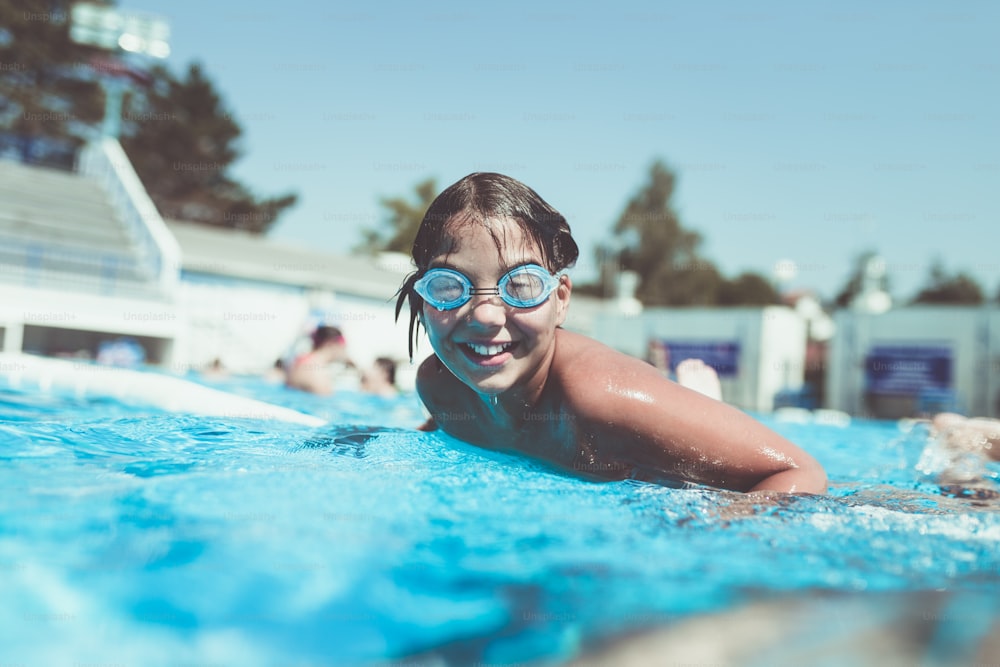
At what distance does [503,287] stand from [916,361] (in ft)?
64.4

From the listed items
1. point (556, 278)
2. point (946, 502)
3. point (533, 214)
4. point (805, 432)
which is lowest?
point (805, 432)

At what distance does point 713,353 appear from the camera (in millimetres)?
22547

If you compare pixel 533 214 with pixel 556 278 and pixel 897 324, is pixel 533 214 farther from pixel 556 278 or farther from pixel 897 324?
pixel 897 324

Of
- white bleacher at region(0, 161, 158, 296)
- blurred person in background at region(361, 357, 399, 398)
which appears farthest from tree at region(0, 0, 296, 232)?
blurred person in background at region(361, 357, 399, 398)

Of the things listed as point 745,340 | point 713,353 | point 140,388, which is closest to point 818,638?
→ point 140,388

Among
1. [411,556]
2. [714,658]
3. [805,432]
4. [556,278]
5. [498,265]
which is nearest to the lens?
[714,658]

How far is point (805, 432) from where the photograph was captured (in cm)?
780

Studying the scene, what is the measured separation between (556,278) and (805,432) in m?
6.29

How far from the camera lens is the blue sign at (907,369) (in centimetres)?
1852

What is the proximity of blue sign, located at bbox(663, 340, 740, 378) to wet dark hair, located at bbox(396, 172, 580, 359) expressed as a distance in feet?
65.2

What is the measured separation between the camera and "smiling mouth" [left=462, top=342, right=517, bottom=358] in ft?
7.47

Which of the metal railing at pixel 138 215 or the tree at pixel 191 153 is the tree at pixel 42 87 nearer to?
the tree at pixel 191 153

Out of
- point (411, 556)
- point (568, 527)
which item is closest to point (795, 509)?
point (568, 527)

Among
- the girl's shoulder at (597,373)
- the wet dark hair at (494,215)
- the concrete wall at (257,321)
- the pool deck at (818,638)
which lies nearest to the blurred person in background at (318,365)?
the wet dark hair at (494,215)
